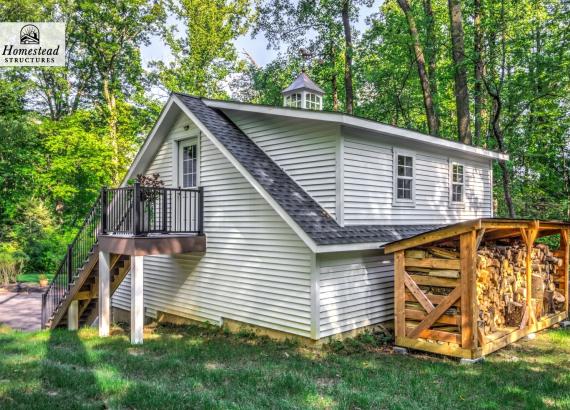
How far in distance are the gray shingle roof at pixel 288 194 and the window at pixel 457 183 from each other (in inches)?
84.1

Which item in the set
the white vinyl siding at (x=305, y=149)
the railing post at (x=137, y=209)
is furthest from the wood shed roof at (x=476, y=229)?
the railing post at (x=137, y=209)

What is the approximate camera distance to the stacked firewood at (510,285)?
737cm

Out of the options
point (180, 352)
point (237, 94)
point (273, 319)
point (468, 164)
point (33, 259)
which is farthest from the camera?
point (237, 94)

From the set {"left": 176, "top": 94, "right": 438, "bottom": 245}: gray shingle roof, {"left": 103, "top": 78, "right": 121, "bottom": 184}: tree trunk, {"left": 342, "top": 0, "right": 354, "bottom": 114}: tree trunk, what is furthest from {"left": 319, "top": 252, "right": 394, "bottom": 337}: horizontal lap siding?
{"left": 103, "top": 78, "right": 121, "bottom": 184}: tree trunk

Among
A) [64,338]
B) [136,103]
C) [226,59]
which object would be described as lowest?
[64,338]

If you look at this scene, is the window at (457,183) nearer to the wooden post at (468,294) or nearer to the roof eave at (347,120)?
the roof eave at (347,120)

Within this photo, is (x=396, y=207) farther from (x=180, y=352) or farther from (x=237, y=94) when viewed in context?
(x=237, y=94)

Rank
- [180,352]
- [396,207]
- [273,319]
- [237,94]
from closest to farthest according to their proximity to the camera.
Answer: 1. [180,352]
2. [273,319]
3. [396,207]
4. [237,94]

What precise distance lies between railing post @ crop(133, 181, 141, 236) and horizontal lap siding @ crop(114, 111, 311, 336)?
74.9 inches

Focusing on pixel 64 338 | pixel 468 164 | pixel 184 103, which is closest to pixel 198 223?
pixel 184 103

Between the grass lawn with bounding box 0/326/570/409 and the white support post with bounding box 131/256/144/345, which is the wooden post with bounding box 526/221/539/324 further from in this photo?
the white support post with bounding box 131/256/144/345

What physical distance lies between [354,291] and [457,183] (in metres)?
5.75

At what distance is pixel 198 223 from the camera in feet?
32.3

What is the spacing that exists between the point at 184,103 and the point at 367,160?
→ 4.74 m
